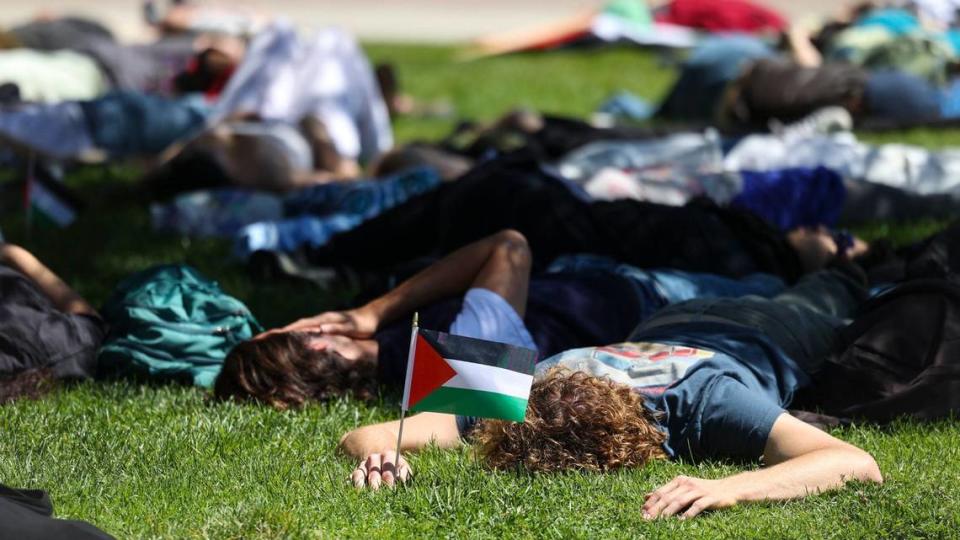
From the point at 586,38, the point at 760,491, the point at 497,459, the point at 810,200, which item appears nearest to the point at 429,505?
the point at 497,459

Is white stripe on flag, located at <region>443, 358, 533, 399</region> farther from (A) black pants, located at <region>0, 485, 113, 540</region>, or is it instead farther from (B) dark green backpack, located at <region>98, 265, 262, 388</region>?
(B) dark green backpack, located at <region>98, 265, 262, 388</region>

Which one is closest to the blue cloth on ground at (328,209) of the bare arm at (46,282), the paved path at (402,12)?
the bare arm at (46,282)

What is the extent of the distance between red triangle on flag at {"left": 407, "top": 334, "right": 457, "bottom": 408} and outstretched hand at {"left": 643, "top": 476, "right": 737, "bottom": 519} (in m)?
0.68

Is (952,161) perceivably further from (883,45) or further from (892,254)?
(883,45)

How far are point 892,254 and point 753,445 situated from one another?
7.61 feet

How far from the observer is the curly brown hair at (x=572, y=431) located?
4449 millimetres

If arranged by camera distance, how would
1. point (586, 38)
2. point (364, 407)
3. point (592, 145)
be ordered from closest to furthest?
point (364, 407), point (592, 145), point (586, 38)

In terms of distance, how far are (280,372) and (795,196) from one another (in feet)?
11.1

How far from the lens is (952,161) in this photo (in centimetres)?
824

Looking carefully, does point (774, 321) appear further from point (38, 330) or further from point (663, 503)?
point (38, 330)

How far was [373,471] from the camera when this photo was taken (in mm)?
4461

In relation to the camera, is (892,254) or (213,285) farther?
(892,254)

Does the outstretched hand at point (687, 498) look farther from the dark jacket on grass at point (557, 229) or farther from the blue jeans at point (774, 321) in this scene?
the dark jacket on grass at point (557, 229)

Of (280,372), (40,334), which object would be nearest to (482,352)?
(280,372)
